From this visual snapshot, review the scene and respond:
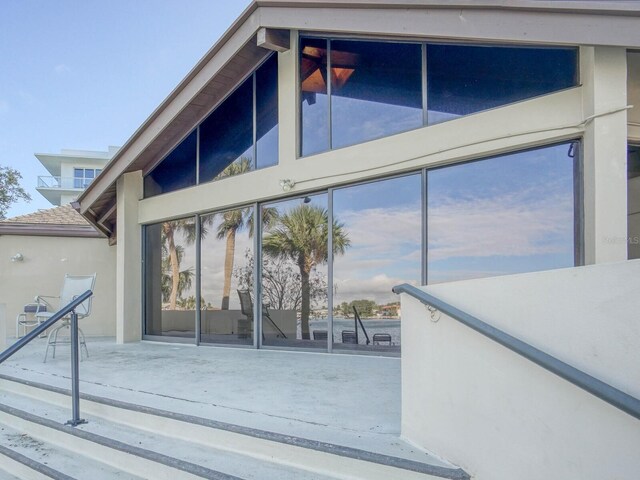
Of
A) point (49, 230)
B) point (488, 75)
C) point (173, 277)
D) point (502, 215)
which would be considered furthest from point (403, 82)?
point (49, 230)

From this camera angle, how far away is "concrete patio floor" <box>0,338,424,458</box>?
3.02 meters

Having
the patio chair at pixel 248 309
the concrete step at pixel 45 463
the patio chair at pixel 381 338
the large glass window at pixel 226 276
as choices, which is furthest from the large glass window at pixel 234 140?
the concrete step at pixel 45 463

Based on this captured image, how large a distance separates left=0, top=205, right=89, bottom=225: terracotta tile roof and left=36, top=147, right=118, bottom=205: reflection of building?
27479 millimetres

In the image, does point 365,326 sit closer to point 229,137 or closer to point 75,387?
point 75,387

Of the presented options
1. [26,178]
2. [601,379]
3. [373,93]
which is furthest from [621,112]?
[26,178]

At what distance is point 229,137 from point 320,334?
365 centimetres

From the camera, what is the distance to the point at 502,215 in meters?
4.96

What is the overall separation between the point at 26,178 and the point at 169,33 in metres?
17.5

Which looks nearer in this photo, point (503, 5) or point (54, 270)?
point (503, 5)

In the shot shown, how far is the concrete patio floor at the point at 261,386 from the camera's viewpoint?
3025 millimetres

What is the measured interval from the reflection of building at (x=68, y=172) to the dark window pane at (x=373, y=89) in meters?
36.3

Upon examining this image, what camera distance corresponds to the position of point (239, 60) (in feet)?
22.1

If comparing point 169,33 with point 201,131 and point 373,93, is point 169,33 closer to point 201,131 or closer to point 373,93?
point 201,131

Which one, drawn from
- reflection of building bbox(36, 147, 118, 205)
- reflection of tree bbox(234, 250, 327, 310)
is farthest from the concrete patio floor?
reflection of building bbox(36, 147, 118, 205)
